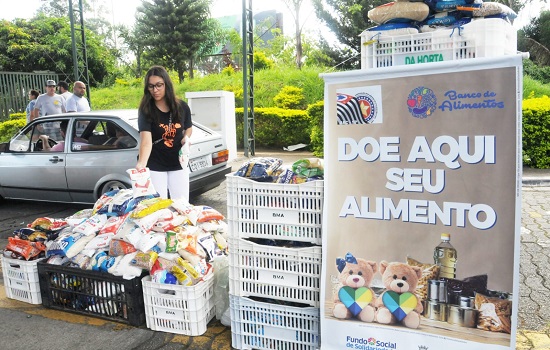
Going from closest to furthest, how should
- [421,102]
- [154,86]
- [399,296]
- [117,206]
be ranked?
[421,102]
[399,296]
[117,206]
[154,86]

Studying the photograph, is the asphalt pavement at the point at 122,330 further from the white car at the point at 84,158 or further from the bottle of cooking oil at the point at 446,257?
the white car at the point at 84,158

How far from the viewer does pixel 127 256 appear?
3172mm

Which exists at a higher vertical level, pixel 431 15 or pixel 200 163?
pixel 431 15

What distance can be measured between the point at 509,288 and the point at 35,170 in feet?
21.1

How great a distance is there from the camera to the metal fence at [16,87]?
60.6 ft

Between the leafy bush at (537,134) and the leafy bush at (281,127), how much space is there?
5891mm

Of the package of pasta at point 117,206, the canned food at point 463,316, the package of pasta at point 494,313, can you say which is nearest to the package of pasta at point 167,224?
the package of pasta at point 117,206

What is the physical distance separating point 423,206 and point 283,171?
854 millimetres

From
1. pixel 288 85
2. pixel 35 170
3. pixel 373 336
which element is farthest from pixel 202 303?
pixel 288 85

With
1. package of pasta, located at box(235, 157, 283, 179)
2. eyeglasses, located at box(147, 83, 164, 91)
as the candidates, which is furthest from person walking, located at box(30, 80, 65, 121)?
package of pasta, located at box(235, 157, 283, 179)

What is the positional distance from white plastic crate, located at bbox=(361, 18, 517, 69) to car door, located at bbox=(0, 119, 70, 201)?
5.13 m

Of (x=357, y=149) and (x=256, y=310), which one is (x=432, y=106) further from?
(x=256, y=310)

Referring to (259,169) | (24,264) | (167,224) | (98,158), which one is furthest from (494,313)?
(98,158)

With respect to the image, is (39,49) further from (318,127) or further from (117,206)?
(117,206)
